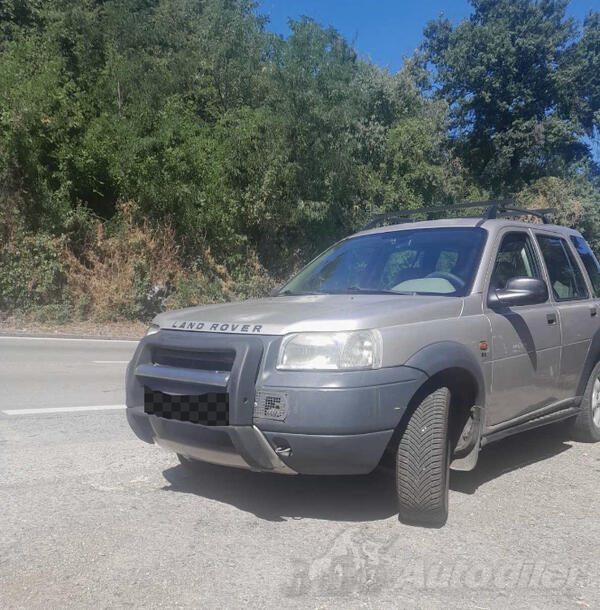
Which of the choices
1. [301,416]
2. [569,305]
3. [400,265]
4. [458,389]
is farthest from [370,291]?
[569,305]

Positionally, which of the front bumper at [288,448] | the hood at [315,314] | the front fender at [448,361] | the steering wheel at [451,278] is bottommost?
the front bumper at [288,448]

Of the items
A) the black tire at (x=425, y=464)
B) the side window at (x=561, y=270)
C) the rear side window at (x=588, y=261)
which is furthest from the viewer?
the rear side window at (x=588, y=261)

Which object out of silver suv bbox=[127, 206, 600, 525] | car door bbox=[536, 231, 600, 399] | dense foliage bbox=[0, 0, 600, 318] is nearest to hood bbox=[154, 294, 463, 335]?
silver suv bbox=[127, 206, 600, 525]

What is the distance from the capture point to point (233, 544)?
3.79 metres

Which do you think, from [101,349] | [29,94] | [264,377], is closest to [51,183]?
[29,94]

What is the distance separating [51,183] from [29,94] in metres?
2.74

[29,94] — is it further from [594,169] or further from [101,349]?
[594,169]

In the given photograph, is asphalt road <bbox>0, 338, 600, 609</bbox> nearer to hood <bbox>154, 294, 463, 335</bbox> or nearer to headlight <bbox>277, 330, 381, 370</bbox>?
headlight <bbox>277, 330, 381, 370</bbox>

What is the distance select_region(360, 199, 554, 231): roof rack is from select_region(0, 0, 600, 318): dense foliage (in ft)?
47.1

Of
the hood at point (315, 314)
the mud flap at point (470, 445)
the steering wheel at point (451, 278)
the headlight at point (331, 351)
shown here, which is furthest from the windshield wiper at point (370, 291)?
the headlight at point (331, 351)

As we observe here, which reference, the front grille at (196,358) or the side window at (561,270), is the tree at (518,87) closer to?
the side window at (561,270)

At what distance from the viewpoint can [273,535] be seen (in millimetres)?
3947

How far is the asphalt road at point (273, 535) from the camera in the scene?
10.7ft

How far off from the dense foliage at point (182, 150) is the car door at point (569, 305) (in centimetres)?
1532
